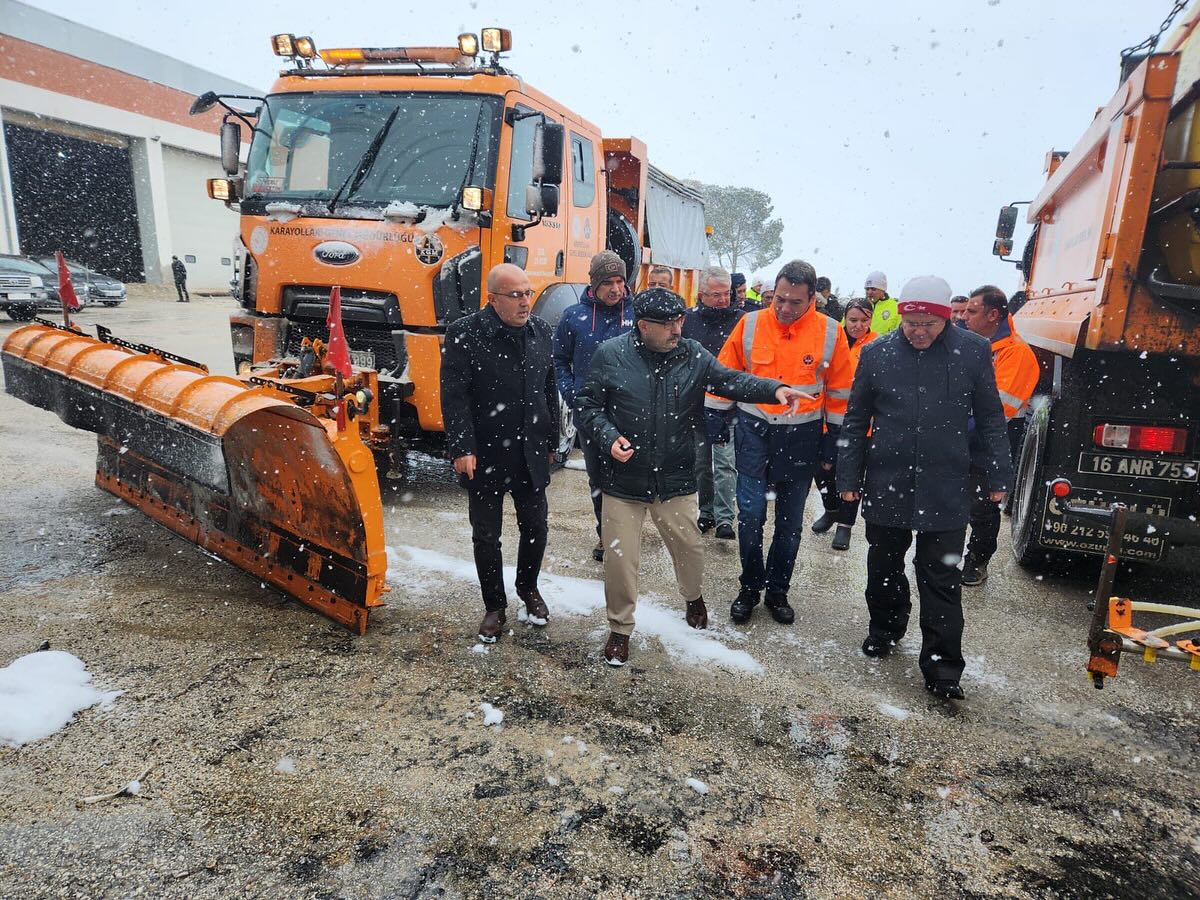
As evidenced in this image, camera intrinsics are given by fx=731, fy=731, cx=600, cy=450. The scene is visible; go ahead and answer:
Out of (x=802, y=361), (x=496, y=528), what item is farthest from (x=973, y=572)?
(x=496, y=528)

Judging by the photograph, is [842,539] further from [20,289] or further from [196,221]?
[196,221]

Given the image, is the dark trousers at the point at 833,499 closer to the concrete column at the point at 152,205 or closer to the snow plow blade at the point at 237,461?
the snow plow blade at the point at 237,461

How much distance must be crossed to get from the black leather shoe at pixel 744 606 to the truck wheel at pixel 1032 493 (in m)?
1.71

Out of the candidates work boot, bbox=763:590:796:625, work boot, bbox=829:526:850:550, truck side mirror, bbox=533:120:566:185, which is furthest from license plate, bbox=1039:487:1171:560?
truck side mirror, bbox=533:120:566:185

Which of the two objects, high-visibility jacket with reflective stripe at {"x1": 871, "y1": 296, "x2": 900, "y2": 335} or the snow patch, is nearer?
the snow patch

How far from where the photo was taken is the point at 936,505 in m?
3.14

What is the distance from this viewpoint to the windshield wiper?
518cm

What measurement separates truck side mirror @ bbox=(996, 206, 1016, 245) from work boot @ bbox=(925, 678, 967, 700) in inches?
254

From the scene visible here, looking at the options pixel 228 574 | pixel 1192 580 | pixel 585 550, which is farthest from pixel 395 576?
pixel 1192 580

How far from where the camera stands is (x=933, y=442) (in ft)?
10.3

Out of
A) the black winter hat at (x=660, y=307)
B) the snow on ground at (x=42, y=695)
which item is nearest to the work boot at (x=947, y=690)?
the black winter hat at (x=660, y=307)

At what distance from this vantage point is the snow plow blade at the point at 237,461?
323 centimetres

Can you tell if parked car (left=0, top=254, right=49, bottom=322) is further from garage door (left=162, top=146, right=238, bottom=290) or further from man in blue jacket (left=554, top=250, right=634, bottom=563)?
man in blue jacket (left=554, top=250, right=634, bottom=563)

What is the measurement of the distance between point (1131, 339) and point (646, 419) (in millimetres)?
2338
